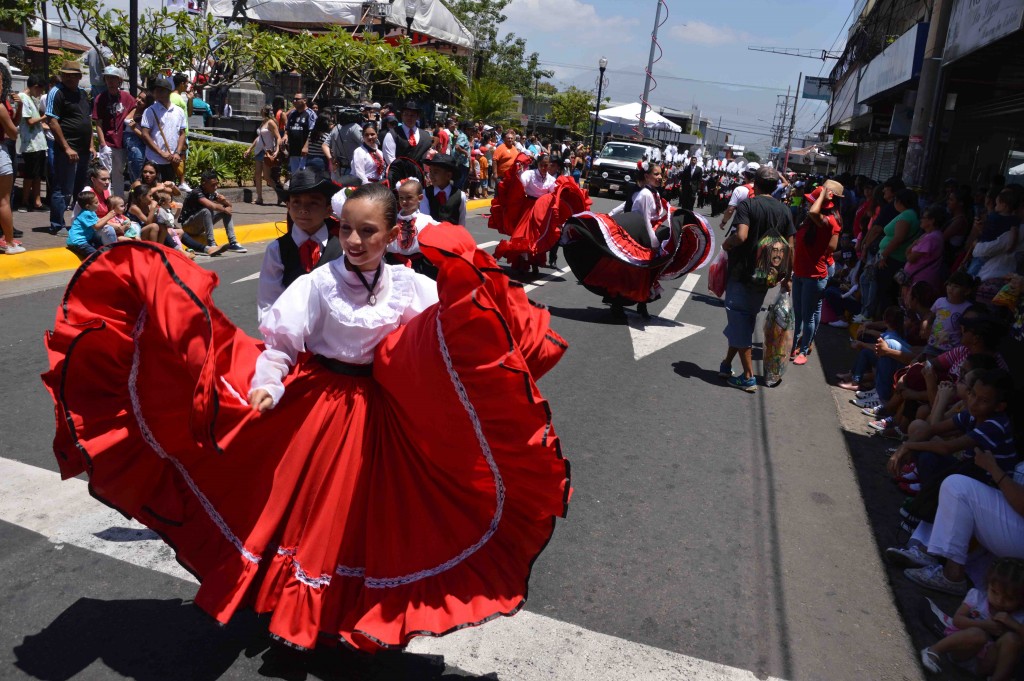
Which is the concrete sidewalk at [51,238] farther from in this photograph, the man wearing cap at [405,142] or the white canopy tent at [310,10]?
the white canopy tent at [310,10]

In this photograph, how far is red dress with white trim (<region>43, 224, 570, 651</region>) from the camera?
313cm

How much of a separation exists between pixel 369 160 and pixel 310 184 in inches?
292

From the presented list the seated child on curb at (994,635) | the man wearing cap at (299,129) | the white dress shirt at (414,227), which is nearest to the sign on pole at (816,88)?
the man wearing cap at (299,129)

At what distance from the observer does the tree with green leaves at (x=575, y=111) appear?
61.6m

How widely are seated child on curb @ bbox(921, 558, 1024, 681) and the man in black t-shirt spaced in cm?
407

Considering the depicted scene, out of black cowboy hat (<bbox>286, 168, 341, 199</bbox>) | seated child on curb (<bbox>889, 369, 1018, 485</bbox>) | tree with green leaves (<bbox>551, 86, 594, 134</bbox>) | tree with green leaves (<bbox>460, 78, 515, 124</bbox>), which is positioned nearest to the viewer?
black cowboy hat (<bbox>286, 168, 341, 199</bbox>)

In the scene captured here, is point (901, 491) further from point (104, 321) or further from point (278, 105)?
point (278, 105)

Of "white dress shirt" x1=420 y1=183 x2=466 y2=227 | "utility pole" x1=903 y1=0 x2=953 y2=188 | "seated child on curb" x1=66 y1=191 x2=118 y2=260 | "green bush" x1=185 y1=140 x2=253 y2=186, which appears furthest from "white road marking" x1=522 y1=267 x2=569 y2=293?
"green bush" x1=185 y1=140 x2=253 y2=186

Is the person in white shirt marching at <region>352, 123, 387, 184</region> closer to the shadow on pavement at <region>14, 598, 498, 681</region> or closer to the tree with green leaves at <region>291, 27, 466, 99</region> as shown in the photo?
the shadow on pavement at <region>14, 598, 498, 681</region>

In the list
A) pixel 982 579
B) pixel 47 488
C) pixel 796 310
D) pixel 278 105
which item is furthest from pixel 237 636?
pixel 278 105

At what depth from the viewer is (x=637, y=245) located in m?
10.2

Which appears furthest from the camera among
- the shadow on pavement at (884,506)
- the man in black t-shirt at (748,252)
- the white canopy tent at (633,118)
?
the white canopy tent at (633,118)

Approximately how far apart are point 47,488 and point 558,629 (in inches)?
112

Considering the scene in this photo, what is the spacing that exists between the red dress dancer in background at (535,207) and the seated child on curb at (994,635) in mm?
8487
